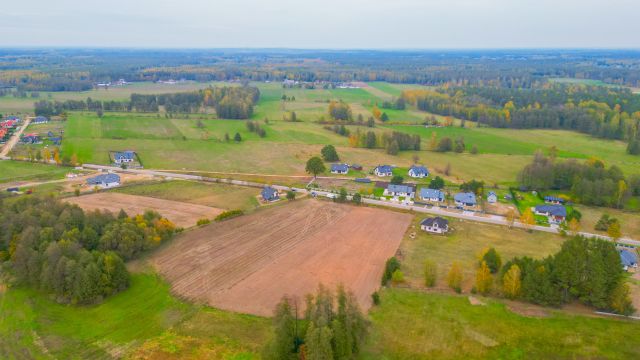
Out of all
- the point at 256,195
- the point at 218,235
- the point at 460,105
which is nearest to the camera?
the point at 218,235

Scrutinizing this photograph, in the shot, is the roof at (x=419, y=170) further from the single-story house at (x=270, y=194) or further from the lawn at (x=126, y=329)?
the lawn at (x=126, y=329)

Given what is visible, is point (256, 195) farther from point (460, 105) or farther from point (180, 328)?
point (460, 105)

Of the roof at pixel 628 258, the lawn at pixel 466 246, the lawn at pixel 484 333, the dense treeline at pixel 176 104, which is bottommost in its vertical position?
the lawn at pixel 484 333

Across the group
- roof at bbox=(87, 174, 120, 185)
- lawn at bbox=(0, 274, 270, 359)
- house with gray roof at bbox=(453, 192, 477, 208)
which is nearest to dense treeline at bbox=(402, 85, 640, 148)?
house with gray roof at bbox=(453, 192, 477, 208)

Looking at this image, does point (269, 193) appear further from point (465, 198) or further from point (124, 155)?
point (124, 155)

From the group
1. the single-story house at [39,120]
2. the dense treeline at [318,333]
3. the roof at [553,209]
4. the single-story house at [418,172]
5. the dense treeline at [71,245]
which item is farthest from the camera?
the single-story house at [39,120]

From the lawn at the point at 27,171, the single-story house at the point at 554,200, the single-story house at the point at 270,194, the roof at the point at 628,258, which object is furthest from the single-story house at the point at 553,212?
the lawn at the point at 27,171

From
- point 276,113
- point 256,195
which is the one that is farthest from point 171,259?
point 276,113

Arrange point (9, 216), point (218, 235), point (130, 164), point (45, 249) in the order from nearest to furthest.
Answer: point (45, 249)
point (9, 216)
point (218, 235)
point (130, 164)
